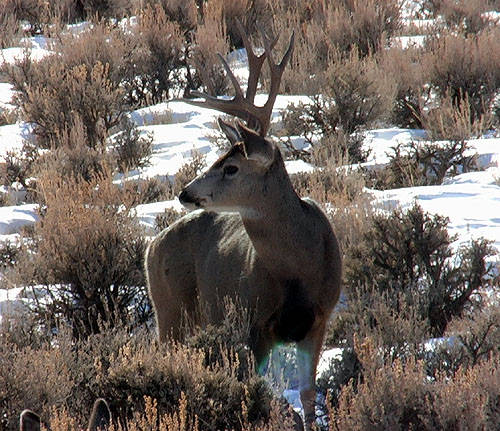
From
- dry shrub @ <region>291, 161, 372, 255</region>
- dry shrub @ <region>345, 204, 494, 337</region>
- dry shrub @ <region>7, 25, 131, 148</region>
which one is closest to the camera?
dry shrub @ <region>345, 204, 494, 337</region>

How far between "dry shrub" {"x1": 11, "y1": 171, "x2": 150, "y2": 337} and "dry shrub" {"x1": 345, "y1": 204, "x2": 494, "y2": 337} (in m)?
1.96

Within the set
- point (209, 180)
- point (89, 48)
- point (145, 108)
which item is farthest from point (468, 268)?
point (89, 48)

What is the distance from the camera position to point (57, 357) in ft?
19.7

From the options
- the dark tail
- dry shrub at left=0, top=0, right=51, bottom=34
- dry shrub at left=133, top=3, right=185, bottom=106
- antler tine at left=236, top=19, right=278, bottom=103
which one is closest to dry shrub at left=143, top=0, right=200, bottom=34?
dry shrub at left=133, top=3, right=185, bottom=106

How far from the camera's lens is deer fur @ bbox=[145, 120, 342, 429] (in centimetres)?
615

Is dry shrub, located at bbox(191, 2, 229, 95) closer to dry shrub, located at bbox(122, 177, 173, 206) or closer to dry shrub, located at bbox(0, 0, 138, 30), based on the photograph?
dry shrub, located at bbox(0, 0, 138, 30)

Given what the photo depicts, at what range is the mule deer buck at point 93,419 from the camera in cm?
382

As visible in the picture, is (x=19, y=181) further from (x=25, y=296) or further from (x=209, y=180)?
(x=209, y=180)

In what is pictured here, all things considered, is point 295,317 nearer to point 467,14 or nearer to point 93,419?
point 93,419

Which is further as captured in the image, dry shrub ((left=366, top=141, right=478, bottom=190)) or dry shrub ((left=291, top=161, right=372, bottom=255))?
dry shrub ((left=366, top=141, right=478, bottom=190))

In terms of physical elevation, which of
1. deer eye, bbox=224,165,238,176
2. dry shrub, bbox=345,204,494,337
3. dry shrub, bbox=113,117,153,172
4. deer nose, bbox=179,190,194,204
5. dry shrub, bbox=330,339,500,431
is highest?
deer eye, bbox=224,165,238,176

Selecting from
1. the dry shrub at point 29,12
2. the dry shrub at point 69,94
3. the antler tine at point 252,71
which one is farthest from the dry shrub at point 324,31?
the antler tine at point 252,71

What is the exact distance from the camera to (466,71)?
14.6m

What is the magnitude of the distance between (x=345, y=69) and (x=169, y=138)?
8.89 feet
